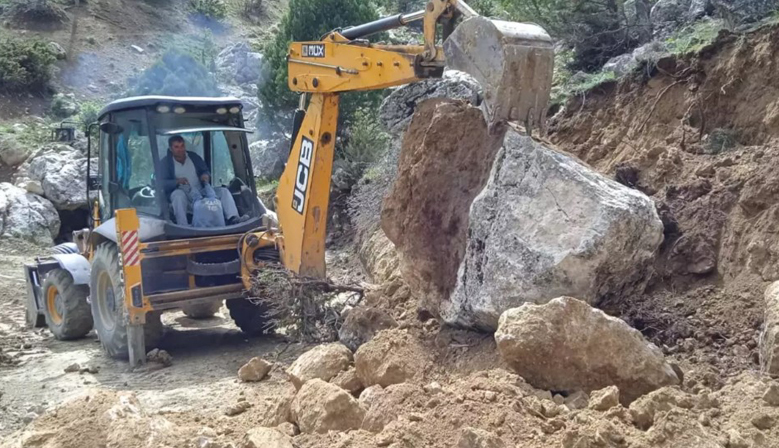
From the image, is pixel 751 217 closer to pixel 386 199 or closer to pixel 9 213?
pixel 386 199

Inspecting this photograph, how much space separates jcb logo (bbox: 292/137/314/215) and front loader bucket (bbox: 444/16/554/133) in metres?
2.56

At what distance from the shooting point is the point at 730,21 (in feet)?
29.7

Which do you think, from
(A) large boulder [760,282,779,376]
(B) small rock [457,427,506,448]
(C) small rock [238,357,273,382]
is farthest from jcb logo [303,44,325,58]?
(B) small rock [457,427,506,448]

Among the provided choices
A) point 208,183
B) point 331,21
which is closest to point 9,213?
point 331,21

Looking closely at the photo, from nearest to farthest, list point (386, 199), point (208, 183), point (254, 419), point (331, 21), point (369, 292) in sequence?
point (254, 419) → point (386, 199) → point (369, 292) → point (208, 183) → point (331, 21)

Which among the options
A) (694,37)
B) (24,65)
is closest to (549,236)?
(694,37)

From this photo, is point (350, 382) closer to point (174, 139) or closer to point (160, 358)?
point (160, 358)

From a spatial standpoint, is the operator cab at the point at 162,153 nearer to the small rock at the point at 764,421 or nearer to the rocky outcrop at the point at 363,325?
the rocky outcrop at the point at 363,325

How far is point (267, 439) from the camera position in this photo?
439cm

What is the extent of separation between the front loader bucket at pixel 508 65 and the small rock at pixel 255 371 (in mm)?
2692

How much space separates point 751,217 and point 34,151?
Answer: 58.9 ft

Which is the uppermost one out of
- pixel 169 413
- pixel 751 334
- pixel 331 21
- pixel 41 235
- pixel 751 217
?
pixel 331 21

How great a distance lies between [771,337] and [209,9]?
36.2 m

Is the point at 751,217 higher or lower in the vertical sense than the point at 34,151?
higher
